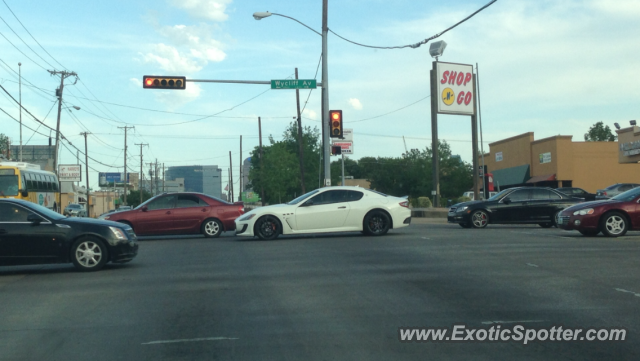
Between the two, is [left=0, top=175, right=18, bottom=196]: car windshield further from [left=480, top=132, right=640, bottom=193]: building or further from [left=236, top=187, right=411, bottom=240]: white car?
[left=480, top=132, right=640, bottom=193]: building

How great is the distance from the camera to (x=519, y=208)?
71.9 feet

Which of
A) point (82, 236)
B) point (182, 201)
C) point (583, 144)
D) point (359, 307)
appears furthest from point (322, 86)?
point (583, 144)

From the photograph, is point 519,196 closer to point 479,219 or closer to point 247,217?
point 479,219

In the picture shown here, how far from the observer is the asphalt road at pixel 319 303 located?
617 centimetres

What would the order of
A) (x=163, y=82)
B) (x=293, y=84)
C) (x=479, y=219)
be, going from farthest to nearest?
1. (x=293, y=84)
2. (x=163, y=82)
3. (x=479, y=219)

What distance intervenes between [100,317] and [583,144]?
52339mm

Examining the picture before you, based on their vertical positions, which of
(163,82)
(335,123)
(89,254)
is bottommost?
(89,254)

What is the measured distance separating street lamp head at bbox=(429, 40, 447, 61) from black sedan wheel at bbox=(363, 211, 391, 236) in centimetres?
2418

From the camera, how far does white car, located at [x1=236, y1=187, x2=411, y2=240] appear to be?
17578 mm

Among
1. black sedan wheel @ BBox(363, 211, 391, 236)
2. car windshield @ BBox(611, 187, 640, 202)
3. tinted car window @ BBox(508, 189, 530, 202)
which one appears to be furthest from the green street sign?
car windshield @ BBox(611, 187, 640, 202)

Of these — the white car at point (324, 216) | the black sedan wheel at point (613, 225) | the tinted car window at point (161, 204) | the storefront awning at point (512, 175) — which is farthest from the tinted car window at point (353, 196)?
the storefront awning at point (512, 175)

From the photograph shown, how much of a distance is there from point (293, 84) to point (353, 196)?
10.5 meters

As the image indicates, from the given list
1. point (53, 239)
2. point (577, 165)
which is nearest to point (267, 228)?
point (53, 239)

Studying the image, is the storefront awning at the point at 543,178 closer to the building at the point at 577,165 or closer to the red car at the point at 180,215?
the building at the point at 577,165
